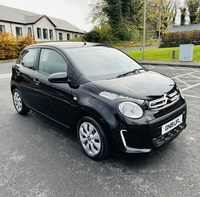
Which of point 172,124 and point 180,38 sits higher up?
point 180,38

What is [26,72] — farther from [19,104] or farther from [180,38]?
[180,38]

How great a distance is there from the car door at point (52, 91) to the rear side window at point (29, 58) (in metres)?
0.25

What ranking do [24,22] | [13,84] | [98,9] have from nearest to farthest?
[13,84]
[98,9]
[24,22]

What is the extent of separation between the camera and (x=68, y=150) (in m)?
3.08

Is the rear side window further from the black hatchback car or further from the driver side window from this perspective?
the driver side window

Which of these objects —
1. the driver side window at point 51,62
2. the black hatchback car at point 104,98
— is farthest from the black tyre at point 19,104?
the driver side window at point 51,62

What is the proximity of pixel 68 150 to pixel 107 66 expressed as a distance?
152 centimetres

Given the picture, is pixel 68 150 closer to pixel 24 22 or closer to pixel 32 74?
pixel 32 74

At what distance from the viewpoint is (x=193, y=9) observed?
39219 mm

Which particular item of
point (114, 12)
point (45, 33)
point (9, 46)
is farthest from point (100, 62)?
point (45, 33)

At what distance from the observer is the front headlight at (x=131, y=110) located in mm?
2362

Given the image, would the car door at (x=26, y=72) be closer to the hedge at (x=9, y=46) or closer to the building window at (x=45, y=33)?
the hedge at (x=9, y=46)

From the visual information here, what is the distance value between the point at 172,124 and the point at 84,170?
1307 mm

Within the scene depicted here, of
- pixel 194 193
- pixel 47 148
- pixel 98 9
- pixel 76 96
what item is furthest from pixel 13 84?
pixel 98 9
